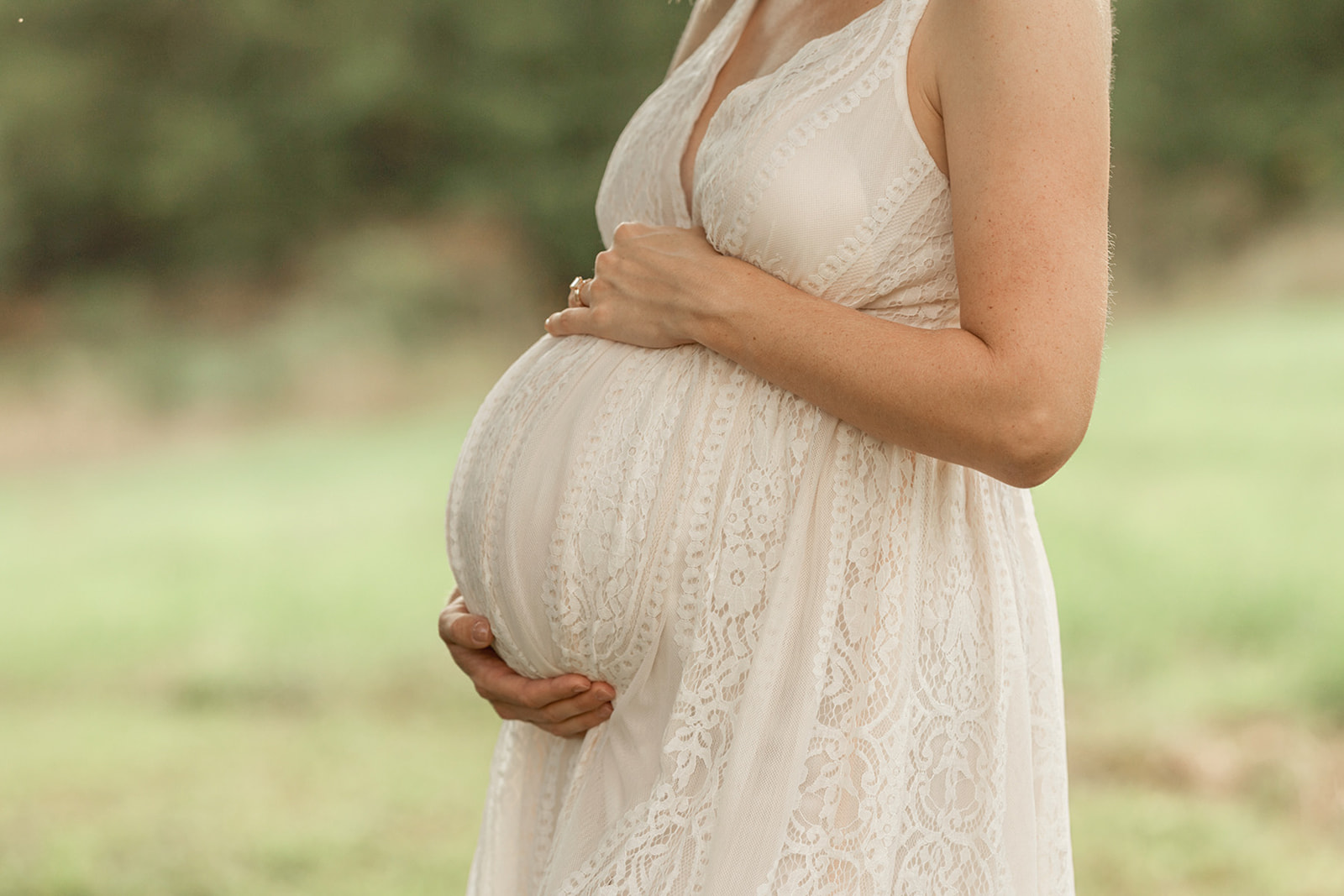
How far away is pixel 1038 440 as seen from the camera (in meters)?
0.85

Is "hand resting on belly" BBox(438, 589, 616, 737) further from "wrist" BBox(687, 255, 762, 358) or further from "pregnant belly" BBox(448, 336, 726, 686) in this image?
"wrist" BBox(687, 255, 762, 358)

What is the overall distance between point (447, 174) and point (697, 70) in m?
5.45

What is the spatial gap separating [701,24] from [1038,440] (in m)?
0.73

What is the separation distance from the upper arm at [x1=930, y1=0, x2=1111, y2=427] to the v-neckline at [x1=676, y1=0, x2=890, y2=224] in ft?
0.49

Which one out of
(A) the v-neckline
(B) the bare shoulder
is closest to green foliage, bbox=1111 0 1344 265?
(B) the bare shoulder

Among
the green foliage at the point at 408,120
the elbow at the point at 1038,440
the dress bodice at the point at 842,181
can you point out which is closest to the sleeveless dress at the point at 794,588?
the dress bodice at the point at 842,181

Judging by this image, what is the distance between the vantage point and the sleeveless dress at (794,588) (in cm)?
91

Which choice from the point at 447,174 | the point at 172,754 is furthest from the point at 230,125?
the point at 172,754

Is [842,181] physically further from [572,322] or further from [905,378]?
[572,322]

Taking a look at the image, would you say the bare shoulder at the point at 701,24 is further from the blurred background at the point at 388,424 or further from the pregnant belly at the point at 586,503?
the blurred background at the point at 388,424

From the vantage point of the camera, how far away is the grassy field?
2828 millimetres

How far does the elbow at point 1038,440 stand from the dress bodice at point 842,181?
163 mm

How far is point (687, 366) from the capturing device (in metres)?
1.02

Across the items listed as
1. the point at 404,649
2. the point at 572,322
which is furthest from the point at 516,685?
the point at 404,649
